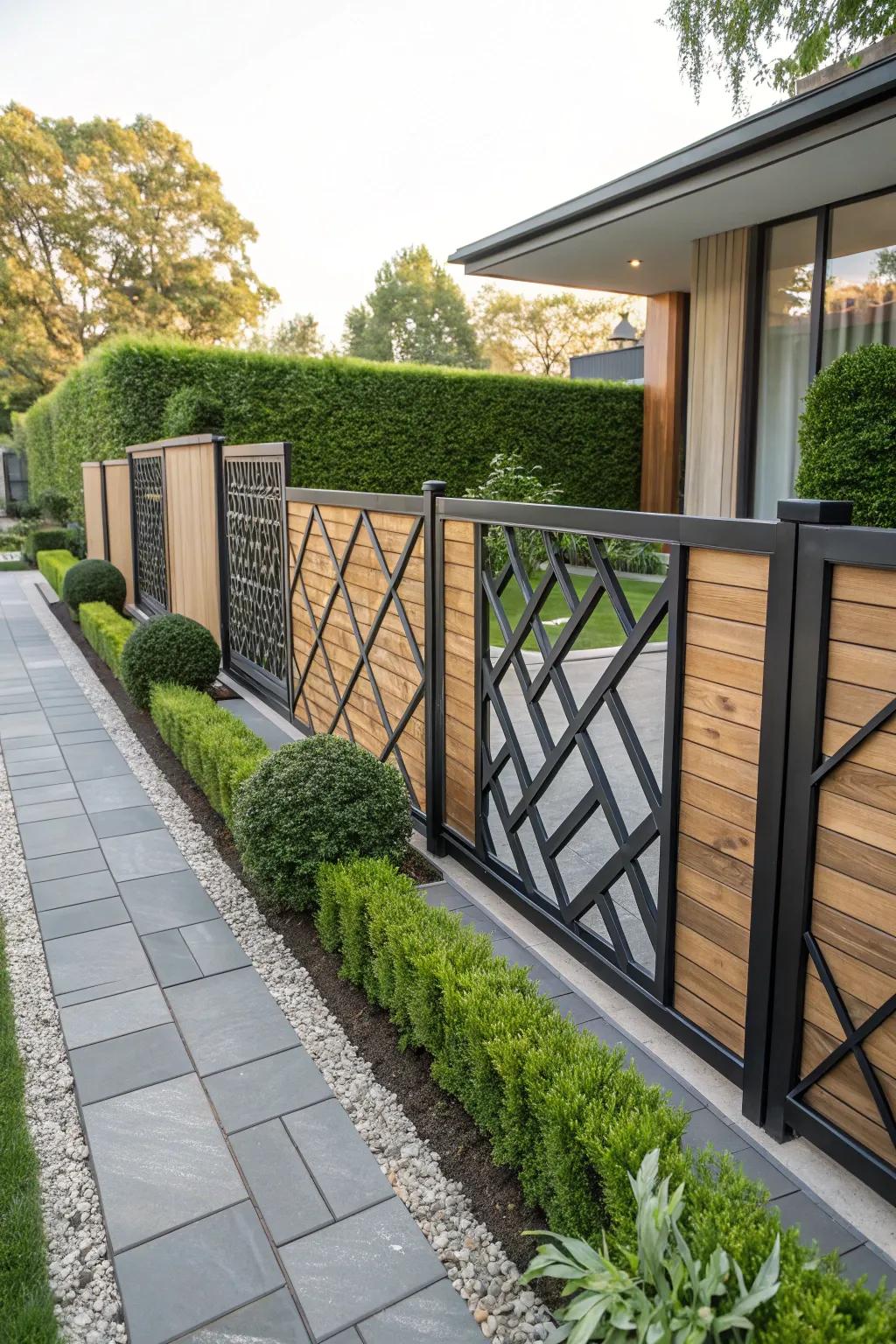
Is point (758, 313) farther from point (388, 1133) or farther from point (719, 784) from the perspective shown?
point (388, 1133)

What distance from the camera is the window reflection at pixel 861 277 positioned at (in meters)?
7.80

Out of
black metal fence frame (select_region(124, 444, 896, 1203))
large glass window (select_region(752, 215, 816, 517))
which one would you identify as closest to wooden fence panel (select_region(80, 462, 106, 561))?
large glass window (select_region(752, 215, 816, 517))

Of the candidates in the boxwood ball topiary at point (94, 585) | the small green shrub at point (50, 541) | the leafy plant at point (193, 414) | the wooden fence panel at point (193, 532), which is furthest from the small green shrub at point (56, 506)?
the wooden fence panel at point (193, 532)

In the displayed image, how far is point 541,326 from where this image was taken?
45.4m

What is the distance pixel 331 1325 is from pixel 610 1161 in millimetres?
702

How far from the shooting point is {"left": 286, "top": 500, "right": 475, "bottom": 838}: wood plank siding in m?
4.03

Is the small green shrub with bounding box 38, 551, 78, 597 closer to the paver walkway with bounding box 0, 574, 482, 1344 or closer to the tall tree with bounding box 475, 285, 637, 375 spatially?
the paver walkway with bounding box 0, 574, 482, 1344

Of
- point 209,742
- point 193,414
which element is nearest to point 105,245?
point 193,414

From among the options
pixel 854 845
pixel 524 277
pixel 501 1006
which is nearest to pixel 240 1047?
pixel 501 1006

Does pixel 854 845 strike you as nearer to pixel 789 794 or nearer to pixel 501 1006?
pixel 789 794

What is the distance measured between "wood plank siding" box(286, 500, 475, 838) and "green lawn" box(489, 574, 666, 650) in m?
1.77

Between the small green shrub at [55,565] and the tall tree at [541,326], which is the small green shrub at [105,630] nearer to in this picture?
the small green shrub at [55,565]

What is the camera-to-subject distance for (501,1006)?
8.13ft

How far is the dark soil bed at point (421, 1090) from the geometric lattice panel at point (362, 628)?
812 mm
